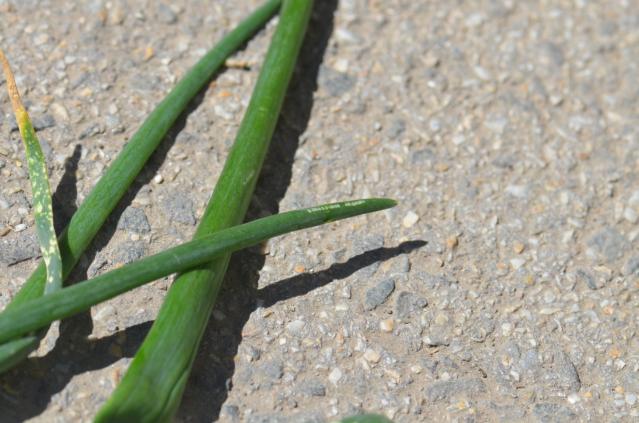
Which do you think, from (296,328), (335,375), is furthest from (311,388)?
(296,328)

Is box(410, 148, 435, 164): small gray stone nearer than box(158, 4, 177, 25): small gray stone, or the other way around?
box(410, 148, 435, 164): small gray stone

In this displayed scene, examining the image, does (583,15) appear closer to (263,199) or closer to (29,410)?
(263,199)

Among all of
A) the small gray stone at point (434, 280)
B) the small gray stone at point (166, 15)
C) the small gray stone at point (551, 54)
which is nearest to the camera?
the small gray stone at point (434, 280)

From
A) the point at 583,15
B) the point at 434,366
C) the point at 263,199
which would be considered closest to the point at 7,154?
the point at 263,199

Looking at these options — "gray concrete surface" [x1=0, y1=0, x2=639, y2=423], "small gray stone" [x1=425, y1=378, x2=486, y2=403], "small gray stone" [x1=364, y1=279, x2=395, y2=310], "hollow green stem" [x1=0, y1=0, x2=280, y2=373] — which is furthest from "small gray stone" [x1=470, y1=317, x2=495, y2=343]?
"hollow green stem" [x1=0, y1=0, x2=280, y2=373]

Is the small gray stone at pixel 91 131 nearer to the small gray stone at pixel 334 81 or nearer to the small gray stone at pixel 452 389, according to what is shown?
the small gray stone at pixel 334 81

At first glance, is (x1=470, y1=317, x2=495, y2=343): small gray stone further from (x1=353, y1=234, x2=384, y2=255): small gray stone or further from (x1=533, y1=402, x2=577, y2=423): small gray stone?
(x1=353, y1=234, x2=384, y2=255): small gray stone

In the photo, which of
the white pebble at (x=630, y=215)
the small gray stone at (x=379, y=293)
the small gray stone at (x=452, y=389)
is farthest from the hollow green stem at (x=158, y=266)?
the white pebble at (x=630, y=215)
